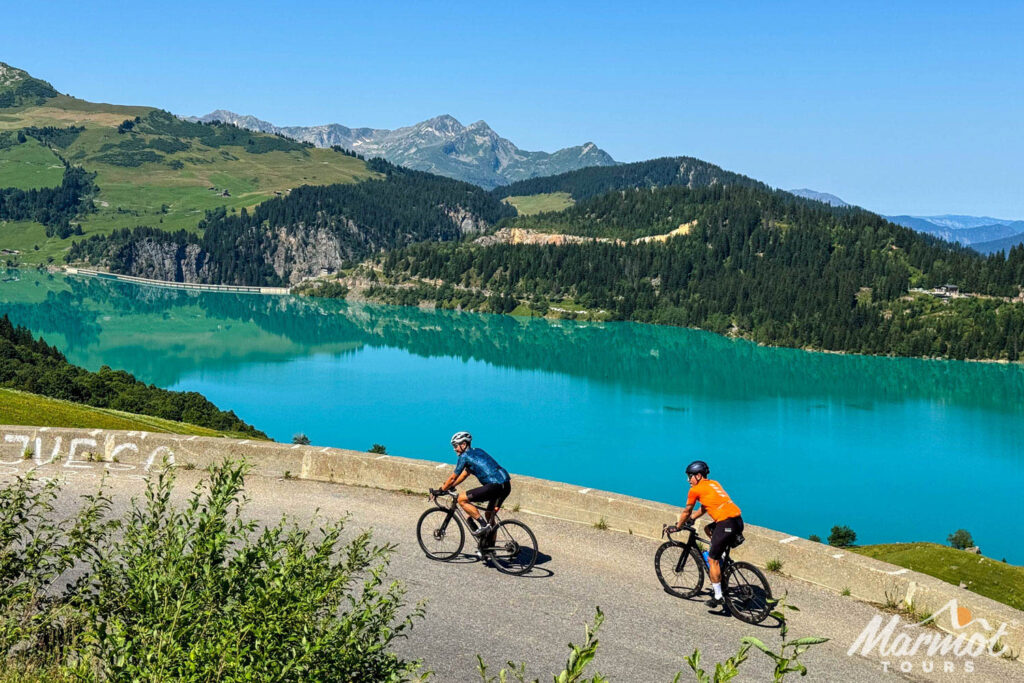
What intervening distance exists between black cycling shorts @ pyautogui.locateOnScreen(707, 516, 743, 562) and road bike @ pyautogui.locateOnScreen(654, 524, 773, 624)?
0.42ft

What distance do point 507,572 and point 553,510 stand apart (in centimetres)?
425

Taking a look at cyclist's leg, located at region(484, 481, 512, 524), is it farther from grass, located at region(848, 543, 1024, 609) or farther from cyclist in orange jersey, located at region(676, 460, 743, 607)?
grass, located at region(848, 543, 1024, 609)

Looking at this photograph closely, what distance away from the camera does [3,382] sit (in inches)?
3123

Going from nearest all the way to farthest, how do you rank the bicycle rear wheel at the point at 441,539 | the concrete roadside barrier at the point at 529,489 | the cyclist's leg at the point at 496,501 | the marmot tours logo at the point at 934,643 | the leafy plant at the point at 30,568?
the leafy plant at the point at 30,568 < the marmot tours logo at the point at 934,643 < the concrete roadside barrier at the point at 529,489 < the cyclist's leg at the point at 496,501 < the bicycle rear wheel at the point at 441,539

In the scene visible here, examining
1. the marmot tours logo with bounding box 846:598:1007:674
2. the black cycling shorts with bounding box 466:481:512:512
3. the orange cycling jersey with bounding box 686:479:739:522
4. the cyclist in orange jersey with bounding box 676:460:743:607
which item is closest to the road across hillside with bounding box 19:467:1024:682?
the marmot tours logo with bounding box 846:598:1007:674

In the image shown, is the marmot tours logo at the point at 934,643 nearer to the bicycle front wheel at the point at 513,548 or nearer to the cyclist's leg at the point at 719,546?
the cyclist's leg at the point at 719,546

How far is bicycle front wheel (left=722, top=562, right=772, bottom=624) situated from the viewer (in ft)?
56.0

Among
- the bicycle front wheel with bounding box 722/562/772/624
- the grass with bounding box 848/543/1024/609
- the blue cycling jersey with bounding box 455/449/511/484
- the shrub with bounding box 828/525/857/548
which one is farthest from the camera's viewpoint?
the shrub with bounding box 828/525/857/548

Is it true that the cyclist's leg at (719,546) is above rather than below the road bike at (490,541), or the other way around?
above

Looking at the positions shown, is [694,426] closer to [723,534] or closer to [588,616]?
[723,534]

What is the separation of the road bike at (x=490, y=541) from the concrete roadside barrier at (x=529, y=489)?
3.19 m

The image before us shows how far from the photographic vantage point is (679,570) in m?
18.2

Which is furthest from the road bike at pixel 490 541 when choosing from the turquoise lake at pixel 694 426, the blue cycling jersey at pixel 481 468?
the turquoise lake at pixel 694 426

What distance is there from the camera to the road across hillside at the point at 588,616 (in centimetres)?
1478
